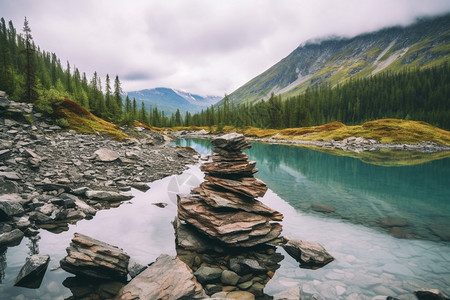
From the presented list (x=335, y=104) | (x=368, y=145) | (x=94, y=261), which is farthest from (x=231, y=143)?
(x=335, y=104)

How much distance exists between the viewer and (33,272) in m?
7.83

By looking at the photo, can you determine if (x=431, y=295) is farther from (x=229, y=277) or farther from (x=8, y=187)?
(x=8, y=187)

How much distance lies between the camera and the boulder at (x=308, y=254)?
410 inches

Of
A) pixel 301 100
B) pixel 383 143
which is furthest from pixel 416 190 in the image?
pixel 301 100

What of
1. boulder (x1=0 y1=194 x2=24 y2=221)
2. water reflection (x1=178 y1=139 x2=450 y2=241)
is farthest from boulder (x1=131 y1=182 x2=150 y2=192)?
water reflection (x1=178 y1=139 x2=450 y2=241)

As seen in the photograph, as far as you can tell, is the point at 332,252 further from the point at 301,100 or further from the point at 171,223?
the point at 301,100

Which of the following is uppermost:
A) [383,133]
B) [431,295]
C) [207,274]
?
[383,133]

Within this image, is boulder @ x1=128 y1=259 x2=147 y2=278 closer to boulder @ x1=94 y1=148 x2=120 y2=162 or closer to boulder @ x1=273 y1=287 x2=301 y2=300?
boulder @ x1=273 y1=287 x2=301 y2=300

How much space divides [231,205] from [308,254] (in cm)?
Answer: 447

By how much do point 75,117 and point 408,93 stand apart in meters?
187

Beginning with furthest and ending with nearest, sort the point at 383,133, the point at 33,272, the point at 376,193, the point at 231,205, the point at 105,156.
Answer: the point at 383,133
the point at 376,193
the point at 105,156
the point at 231,205
the point at 33,272

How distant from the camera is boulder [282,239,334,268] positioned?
34.1ft

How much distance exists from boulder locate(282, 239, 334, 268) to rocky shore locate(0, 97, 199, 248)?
11715 millimetres

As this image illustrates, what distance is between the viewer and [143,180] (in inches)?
894
